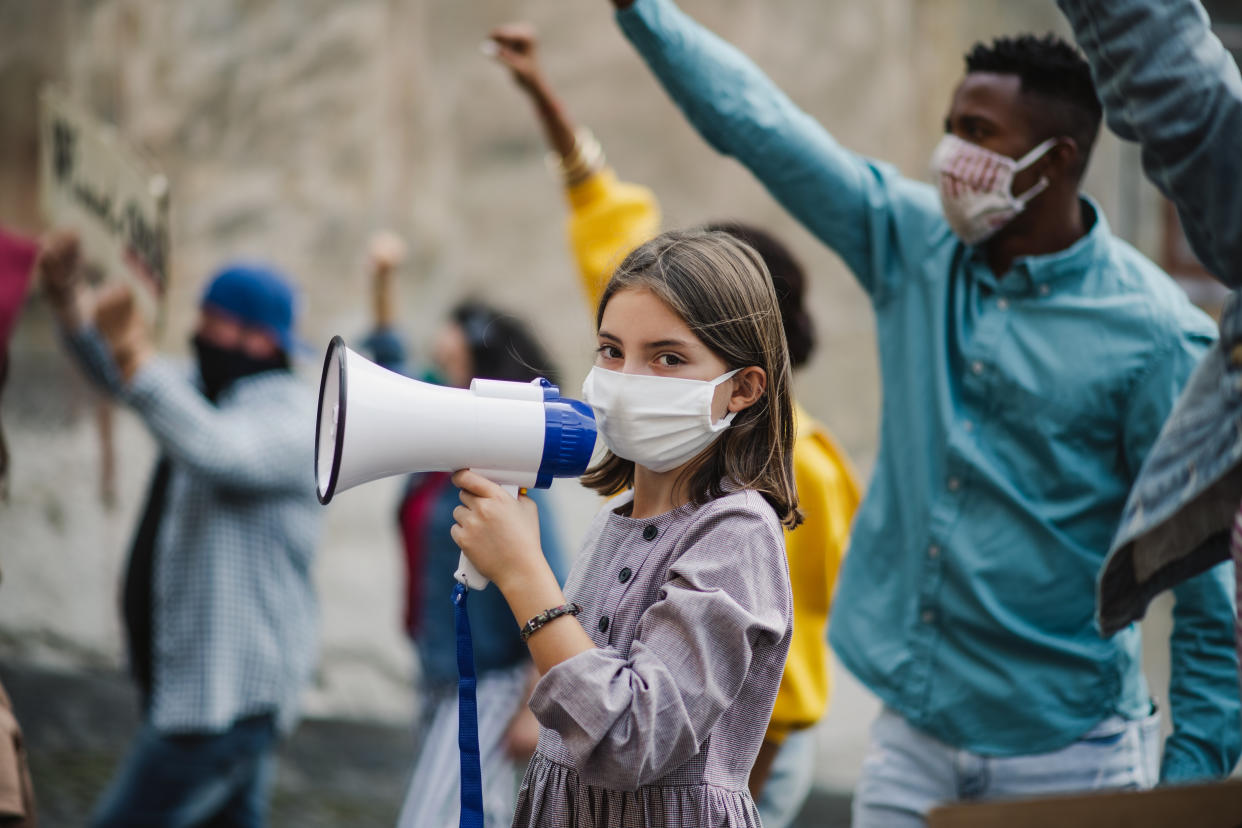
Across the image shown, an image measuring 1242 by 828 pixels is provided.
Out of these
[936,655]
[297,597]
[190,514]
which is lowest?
[297,597]

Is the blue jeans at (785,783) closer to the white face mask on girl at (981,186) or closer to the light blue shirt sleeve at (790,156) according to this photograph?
the light blue shirt sleeve at (790,156)

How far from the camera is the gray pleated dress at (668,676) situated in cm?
158

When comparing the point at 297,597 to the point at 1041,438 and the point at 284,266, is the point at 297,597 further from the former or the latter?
the point at 284,266

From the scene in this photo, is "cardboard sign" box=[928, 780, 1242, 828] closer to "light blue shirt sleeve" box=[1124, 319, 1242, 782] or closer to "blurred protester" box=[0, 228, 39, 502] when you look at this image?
"light blue shirt sleeve" box=[1124, 319, 1242, 782]

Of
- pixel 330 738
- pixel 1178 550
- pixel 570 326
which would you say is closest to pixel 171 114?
pixel 570 326

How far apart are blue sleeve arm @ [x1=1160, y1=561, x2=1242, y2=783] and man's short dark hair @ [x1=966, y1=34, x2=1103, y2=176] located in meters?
0.87

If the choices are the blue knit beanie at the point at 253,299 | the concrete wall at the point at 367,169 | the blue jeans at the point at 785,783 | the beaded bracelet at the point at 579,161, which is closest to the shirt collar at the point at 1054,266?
the beaded bracelet at the point at 579,161

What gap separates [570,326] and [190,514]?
3.22 metres

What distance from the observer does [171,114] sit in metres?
6.41

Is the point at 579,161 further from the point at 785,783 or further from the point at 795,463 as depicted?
the point at 785,783

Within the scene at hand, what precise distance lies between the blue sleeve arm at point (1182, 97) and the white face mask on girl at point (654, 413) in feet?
2.09

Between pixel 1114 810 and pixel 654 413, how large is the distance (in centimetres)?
77

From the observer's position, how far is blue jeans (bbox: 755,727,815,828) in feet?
9.37

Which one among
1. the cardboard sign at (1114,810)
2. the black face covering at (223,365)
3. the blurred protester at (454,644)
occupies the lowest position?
the blurred protester at (454,644)
